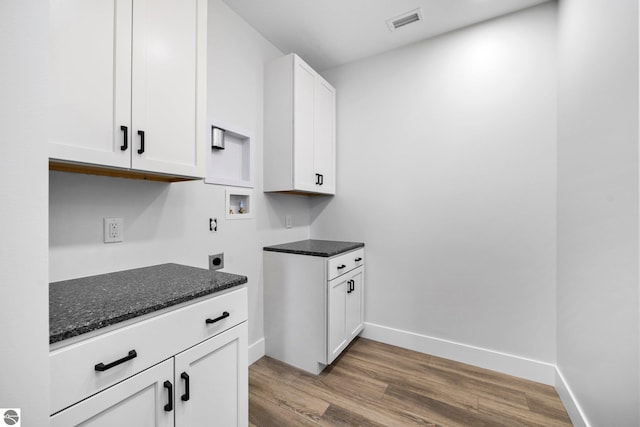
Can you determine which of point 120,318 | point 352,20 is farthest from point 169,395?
point 352,20

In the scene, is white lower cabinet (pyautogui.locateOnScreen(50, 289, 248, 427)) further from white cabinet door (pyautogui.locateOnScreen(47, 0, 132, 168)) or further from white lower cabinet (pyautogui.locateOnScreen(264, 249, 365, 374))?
white lower cabinet (pyautogui.locateOnScreen(264, 249, 365, 374))

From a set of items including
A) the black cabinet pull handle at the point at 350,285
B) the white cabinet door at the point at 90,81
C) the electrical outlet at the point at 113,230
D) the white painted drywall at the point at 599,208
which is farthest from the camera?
the black cabinet pull handle at the point at 350,285

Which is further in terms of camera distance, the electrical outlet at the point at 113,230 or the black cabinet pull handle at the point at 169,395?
the electrical outlet at the point at 113,230

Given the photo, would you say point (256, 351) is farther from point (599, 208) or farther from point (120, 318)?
point (599, 208)

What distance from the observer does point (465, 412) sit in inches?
63.3

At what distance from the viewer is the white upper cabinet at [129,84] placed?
94 centimetres

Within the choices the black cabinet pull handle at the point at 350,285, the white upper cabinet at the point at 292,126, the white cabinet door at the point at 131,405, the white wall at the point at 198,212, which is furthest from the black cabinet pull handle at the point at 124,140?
the black cabinet pull handle at the point at 350,285

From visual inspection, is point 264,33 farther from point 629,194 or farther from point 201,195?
point 629,194

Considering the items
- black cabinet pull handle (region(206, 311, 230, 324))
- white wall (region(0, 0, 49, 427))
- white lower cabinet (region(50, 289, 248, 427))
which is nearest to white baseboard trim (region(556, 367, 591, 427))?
white lower cabinet (region(50, 289, 248, 427))

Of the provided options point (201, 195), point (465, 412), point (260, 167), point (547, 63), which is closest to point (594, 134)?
point (547, 63)

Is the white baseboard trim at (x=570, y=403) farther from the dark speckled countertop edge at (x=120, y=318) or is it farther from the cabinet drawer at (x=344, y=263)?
the dark speckled countertop edge at (x=120, y=318)

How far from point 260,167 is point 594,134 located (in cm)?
205

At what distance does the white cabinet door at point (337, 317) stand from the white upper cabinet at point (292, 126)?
0.81 metres

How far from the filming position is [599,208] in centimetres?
126
